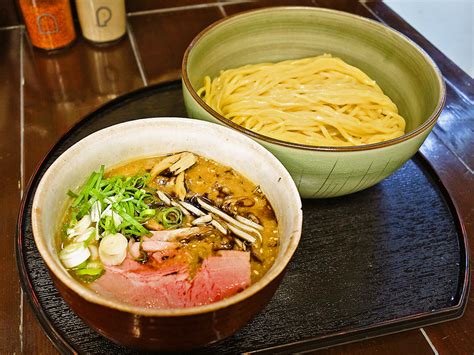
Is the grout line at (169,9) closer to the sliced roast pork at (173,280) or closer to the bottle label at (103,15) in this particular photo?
the bottle label at (103,15)

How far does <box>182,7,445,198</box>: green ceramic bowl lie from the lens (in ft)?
3.62

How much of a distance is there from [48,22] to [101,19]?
21cm

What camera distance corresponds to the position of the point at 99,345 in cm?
96

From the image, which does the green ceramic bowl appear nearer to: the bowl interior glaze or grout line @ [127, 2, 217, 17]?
the bowl interior glaze

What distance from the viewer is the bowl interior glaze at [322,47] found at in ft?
4.48

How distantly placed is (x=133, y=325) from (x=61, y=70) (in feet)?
4.43

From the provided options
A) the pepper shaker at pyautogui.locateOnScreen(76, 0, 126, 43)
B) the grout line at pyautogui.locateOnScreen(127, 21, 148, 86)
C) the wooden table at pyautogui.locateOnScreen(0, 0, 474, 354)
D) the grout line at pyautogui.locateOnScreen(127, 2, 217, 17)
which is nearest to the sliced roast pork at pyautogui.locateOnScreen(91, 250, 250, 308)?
the wooden table at pyautogui.locateOnScreen(0, 0, 474, 354)

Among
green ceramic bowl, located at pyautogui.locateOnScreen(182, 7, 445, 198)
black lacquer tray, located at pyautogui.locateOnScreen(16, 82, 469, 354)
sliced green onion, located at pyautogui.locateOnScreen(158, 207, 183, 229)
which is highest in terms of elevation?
green ceramic bowl, located at pyautogui.locateOnScreen(182, 7, 445, 198)

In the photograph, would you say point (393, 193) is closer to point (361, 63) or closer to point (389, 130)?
point (389, 130)

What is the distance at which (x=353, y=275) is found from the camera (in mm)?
1126

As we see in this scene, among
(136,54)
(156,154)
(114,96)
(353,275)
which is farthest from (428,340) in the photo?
(136,54)

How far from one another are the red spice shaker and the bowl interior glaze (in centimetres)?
81

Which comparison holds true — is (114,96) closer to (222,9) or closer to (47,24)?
(47,24)

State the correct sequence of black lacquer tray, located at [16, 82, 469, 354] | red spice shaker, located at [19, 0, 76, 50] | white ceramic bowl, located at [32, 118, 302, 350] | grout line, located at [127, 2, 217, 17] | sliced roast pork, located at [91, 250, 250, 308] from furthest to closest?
grout line, located at [127, 2, 217, 17] < red spice shaker, located at [19, 0, 76, 50] < black lacquer tray, located at [16, 82, 469, 354] < sliced roast pork, located at [91, 250, 250, 308] < white ceramic bowl, located at [32, 118, 302, 350]
